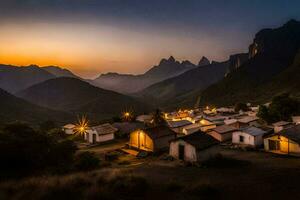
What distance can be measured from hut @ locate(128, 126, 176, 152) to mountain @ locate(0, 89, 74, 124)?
115 m

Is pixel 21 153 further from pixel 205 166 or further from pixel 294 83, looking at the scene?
pixel 294 83

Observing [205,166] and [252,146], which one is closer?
[205,166]

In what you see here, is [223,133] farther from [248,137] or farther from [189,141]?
[189,141]

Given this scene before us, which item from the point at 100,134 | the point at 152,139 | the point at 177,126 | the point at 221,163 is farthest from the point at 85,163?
the point at 177,126

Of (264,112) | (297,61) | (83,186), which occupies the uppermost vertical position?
(297,61)

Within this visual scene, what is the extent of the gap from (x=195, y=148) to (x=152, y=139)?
489 inches

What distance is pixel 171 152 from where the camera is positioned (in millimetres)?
39375

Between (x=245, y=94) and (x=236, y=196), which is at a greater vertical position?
(x=245, y=94)

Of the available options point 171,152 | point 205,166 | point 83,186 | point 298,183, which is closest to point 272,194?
point 298,183

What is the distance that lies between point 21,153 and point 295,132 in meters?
37.3

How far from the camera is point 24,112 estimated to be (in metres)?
168

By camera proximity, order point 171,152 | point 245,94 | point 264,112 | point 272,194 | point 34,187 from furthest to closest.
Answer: point 245,94 → point 264,112 → point 171,152 → point 272,194 → point 34,187

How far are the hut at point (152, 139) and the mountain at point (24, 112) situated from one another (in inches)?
4540

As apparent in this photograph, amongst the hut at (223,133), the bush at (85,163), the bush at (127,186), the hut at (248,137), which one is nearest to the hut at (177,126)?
the hut at (223,133)
